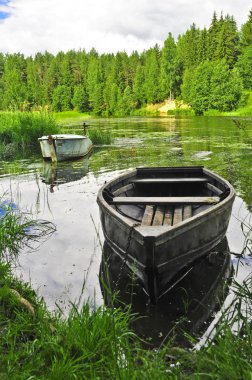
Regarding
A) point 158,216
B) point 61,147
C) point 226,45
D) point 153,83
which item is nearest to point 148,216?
point 158,216

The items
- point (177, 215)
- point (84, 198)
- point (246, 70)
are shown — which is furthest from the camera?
point (246, 70)

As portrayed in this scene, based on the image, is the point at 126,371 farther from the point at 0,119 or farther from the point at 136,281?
the point at 0,119

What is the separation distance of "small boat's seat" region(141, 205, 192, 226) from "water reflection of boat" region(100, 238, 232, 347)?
763mm

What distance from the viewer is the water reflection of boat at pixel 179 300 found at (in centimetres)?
376

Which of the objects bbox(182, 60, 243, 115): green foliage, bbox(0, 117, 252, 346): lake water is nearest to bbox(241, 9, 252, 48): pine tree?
bbox(182, 60, 243, 115): green foliage

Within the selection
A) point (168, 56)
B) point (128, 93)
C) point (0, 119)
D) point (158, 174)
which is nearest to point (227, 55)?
point (168, 56)

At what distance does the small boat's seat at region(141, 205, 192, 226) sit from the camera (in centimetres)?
576

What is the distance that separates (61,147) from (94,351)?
1303 centimetres

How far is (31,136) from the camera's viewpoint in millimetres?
18422

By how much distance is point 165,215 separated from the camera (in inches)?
242

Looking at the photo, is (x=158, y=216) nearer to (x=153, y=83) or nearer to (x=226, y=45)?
(x=226, y=45)

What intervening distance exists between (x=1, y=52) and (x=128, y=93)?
48606mm

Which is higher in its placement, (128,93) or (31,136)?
(128,93)

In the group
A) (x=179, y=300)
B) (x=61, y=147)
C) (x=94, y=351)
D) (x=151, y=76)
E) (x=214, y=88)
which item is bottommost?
(x=179, y=300)
